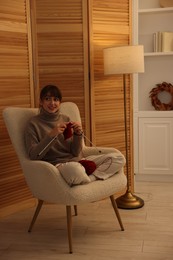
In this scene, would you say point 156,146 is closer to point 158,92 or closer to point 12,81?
point 158,92

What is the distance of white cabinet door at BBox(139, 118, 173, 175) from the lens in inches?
155

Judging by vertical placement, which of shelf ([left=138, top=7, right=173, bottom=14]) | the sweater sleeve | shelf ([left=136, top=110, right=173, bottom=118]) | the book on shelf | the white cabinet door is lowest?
the white cabinet door

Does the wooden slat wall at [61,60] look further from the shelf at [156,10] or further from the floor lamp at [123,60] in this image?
the shelf at [156,10]

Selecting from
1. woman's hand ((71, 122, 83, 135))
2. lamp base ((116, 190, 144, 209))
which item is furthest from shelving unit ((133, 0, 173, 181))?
woman's hand ((71, 122, 83, 135))

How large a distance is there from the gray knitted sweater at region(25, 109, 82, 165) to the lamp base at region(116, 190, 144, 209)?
762 mm

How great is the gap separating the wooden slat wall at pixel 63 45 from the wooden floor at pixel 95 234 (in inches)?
42.5

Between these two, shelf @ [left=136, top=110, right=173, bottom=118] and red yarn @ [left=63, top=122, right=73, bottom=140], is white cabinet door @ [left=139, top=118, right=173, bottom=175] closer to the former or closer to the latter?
shelf @ [left=136, top=110, right=173, bottom=118]

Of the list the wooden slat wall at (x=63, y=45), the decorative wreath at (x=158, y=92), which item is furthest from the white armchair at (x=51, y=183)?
the decorative wreath at (x=158, y=92)

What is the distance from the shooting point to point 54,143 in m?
2.60

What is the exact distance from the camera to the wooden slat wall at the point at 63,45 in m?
3.15

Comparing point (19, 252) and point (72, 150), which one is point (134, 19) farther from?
point (19, 252)

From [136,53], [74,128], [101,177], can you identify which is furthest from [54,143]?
[136,53]

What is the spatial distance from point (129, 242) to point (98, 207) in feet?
2.50

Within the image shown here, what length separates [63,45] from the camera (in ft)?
10.4
